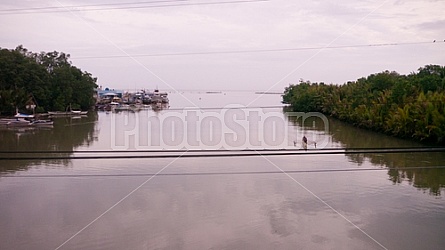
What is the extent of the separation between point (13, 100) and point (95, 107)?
1366 cm

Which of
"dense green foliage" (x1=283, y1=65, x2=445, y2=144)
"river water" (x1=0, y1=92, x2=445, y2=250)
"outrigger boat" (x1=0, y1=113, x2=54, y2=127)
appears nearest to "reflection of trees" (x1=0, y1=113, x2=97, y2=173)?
"river water" (x1=0, y1=92, x2=445, y2=250)

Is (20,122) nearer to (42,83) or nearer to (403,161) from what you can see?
(42,83)

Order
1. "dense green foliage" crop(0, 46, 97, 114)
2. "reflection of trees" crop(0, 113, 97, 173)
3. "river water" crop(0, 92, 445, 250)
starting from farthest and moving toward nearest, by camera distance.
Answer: "dense green foliage" crop(0, 46, 97, 114) < "reflection of trees" crop(0, 113, 97, 173) < "river water" crop(0, 92, 445, 250)

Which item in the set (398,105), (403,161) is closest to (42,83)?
(398,105)

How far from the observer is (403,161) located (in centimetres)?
1026

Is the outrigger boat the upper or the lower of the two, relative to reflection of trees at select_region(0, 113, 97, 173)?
upper

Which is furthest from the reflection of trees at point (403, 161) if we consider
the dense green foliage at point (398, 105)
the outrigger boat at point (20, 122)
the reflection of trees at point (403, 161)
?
the outrigger boat at point (20, 122)

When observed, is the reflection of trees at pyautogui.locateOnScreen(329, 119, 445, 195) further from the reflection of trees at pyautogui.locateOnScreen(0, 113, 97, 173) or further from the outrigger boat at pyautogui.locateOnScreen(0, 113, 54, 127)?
the outrigger boat at pyautogui.locateOnScreen(0, 113, 54, 127)

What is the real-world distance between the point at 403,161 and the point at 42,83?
23073 mm

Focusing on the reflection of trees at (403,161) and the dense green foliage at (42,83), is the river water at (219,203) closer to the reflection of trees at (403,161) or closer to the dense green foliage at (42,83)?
the reflection of trees at (403,161)

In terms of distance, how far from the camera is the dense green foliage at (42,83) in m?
23.4

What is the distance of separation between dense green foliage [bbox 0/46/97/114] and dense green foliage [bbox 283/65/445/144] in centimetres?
1820

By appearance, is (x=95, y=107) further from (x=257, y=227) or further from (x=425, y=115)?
(x=257, y=227)

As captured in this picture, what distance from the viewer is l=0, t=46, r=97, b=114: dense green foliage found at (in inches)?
923
